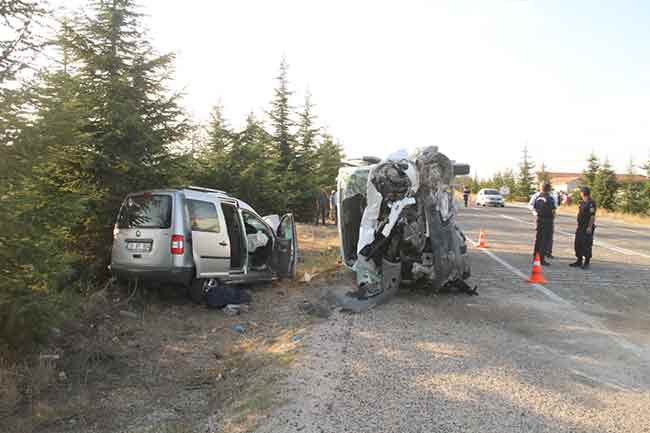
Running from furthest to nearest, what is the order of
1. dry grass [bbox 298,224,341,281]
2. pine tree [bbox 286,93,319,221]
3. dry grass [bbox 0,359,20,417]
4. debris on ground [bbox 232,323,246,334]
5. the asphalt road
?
pine tree [bbox 286,93,319,221]
dry grass [bbox 298,224,341,281]
debris on ground [bbox 232,323,246,334]
dry grass [bbox 0,359,20,417]
the asphalt road

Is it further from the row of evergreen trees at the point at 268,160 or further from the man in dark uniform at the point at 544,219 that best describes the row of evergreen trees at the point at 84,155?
the man in dark uniform at the point at 544,219

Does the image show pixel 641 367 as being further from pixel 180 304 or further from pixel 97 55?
pixel 97 55

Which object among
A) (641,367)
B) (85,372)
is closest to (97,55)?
(85,372)

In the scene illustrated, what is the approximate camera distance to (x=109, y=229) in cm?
931

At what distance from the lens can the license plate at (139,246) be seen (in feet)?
25.5

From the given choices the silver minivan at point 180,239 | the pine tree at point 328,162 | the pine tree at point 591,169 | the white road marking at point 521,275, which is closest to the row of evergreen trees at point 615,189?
the pine tree at point 591,169

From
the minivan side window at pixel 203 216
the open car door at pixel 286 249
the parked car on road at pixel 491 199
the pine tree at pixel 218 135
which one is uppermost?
the pine tree at pixel 218 135

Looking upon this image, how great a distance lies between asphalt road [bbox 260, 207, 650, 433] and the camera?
3.76 m

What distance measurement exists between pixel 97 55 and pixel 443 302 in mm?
8008

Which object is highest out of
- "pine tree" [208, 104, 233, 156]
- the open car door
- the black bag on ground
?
"pine tree" [208, 104, 233, 156]

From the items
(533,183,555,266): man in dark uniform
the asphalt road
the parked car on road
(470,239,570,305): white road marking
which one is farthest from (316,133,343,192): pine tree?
the asphalt road

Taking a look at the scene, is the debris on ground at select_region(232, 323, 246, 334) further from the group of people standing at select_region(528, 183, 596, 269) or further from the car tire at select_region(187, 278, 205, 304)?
the group of people standing at select_region(528, 183, 596, 269)

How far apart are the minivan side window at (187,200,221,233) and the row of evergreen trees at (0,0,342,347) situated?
1529 mm

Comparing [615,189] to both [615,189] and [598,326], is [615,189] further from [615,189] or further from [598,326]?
[598,326]
